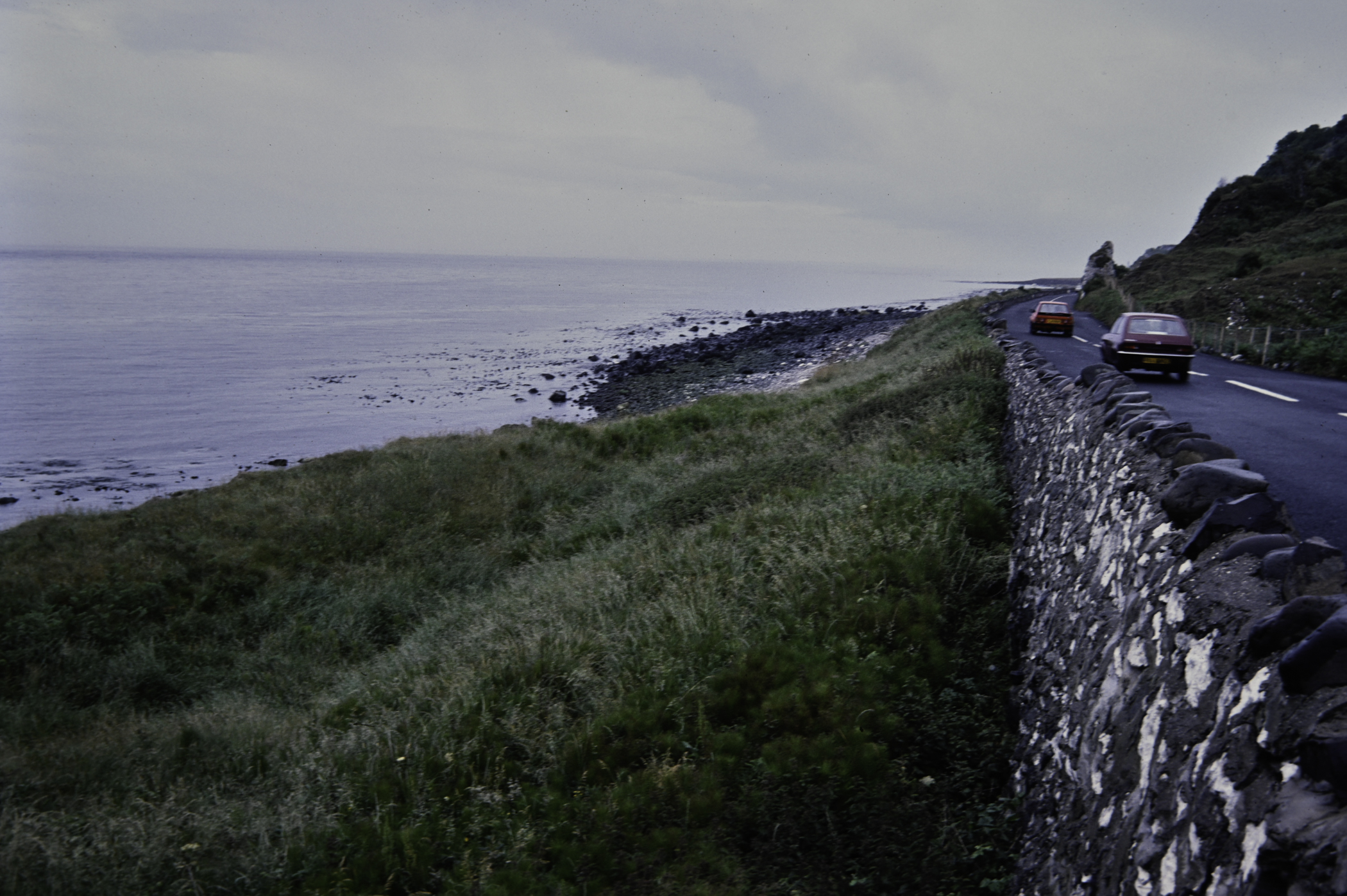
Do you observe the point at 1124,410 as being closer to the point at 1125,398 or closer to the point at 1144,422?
the point at 1125,398

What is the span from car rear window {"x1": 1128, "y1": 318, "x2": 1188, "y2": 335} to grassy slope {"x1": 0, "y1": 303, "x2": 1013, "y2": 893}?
23.1ft

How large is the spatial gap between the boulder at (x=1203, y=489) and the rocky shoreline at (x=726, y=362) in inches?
1358

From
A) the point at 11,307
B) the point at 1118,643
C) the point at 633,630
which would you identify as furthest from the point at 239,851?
the point at 11,307

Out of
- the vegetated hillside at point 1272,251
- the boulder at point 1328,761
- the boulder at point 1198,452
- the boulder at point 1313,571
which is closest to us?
the boulder at point 1328,761

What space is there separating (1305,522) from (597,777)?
230 inches

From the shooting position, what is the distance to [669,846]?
4.99 m

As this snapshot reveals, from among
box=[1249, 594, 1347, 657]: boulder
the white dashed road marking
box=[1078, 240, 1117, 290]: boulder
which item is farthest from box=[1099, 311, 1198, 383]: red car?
box=[1078, 240, 1117, 290]: boulder

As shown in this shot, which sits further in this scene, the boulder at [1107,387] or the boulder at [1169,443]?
the boulder at [1107,387]

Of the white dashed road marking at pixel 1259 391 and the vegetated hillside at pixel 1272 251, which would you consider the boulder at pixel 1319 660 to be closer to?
the white dashed road marking at pixel 1259 391

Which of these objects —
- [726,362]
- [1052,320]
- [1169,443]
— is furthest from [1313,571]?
[726,362]

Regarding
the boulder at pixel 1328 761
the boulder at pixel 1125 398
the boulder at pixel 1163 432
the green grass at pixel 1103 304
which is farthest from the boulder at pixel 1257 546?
the green grass at pixel 1103 304

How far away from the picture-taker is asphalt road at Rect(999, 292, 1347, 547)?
6668mm

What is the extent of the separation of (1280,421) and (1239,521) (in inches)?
419

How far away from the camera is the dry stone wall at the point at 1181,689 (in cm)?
201
